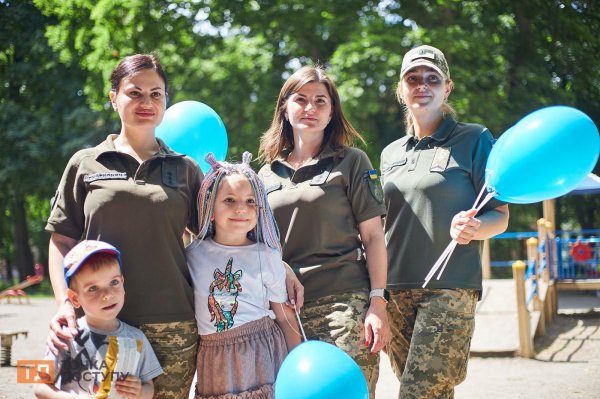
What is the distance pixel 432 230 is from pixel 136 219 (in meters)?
1.45

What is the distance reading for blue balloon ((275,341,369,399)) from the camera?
2.83 meters

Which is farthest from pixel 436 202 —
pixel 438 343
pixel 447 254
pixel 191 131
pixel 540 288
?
pixel 540 288

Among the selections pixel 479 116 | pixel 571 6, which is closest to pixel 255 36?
pixel 479 116

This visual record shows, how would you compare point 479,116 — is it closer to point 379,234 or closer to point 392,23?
point 392,23

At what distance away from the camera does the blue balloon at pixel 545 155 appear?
10.4 feet

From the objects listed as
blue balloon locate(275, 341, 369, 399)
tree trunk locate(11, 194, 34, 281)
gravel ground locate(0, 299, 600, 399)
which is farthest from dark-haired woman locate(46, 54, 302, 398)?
tree trunk locate(11, 194, 34, 281)

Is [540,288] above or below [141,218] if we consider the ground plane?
below

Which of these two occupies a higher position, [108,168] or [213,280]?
[108,168]

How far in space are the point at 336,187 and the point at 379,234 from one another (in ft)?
0.99

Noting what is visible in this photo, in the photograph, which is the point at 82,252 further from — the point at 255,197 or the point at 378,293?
the point at 378,293

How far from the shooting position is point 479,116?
1516 cm

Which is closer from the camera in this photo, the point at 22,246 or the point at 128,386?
the point at 128,386

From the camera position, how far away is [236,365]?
316 cm

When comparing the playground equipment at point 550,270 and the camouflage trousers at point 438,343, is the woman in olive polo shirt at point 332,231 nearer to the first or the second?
the camouflage trousers at point 438,343
